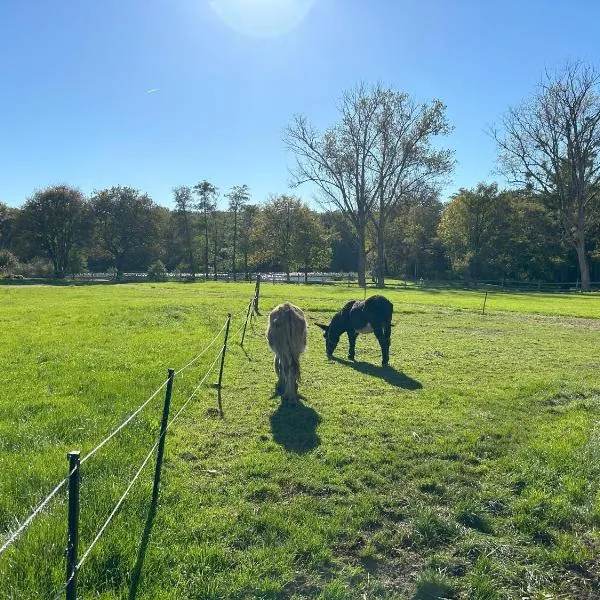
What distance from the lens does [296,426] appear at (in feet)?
23.8

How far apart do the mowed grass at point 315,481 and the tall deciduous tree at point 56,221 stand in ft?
185

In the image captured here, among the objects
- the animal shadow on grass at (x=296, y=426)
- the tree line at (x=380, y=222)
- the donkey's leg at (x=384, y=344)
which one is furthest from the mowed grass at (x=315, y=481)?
the tree line at (x=380, y=222)

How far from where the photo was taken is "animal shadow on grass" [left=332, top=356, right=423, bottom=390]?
996 centimetres

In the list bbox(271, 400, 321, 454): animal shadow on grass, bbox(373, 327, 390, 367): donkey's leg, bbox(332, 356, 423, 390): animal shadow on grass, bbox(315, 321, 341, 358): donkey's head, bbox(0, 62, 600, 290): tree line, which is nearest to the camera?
bbox(271, 400, 321, 454): animal shadow on grass

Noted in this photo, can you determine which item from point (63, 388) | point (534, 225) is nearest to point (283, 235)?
point (534, 225)

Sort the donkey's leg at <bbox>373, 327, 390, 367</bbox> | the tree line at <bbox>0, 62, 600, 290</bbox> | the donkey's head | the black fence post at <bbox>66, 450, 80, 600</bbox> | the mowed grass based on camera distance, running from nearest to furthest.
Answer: the black fence post at <bbox>66, 450, 80, 600</bbox> → the mowed grass → the donkey's leg at <bbox>373, 327, 390, 367</bbox> → the donkey's head → the tree line at <bbox>0, 62, 600, 290</bbox>

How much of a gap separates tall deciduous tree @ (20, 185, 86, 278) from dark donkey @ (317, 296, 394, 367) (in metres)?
Result: 58.1

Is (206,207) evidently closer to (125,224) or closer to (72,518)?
(125,224)

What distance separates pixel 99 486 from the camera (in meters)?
4.79

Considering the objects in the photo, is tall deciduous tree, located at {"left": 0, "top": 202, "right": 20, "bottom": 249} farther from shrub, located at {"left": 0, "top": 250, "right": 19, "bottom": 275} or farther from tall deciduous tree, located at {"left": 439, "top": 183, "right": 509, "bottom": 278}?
tall deciduous tree, located at {"left": 439, "top": 183, "right": 509, "bottom": 278}

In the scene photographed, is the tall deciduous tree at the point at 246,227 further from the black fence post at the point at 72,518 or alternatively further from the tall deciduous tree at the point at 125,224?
the black fence post at the point at 72,518

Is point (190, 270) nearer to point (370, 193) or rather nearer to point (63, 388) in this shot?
point (370, 193)

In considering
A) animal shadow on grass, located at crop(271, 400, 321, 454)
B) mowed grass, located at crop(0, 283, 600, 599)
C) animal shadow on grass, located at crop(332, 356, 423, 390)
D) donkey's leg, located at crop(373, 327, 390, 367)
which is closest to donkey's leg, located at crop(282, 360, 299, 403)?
animal shadow on grass, located at crop(271, 400, 321, 454)

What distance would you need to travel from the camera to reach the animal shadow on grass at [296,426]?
258 inches
